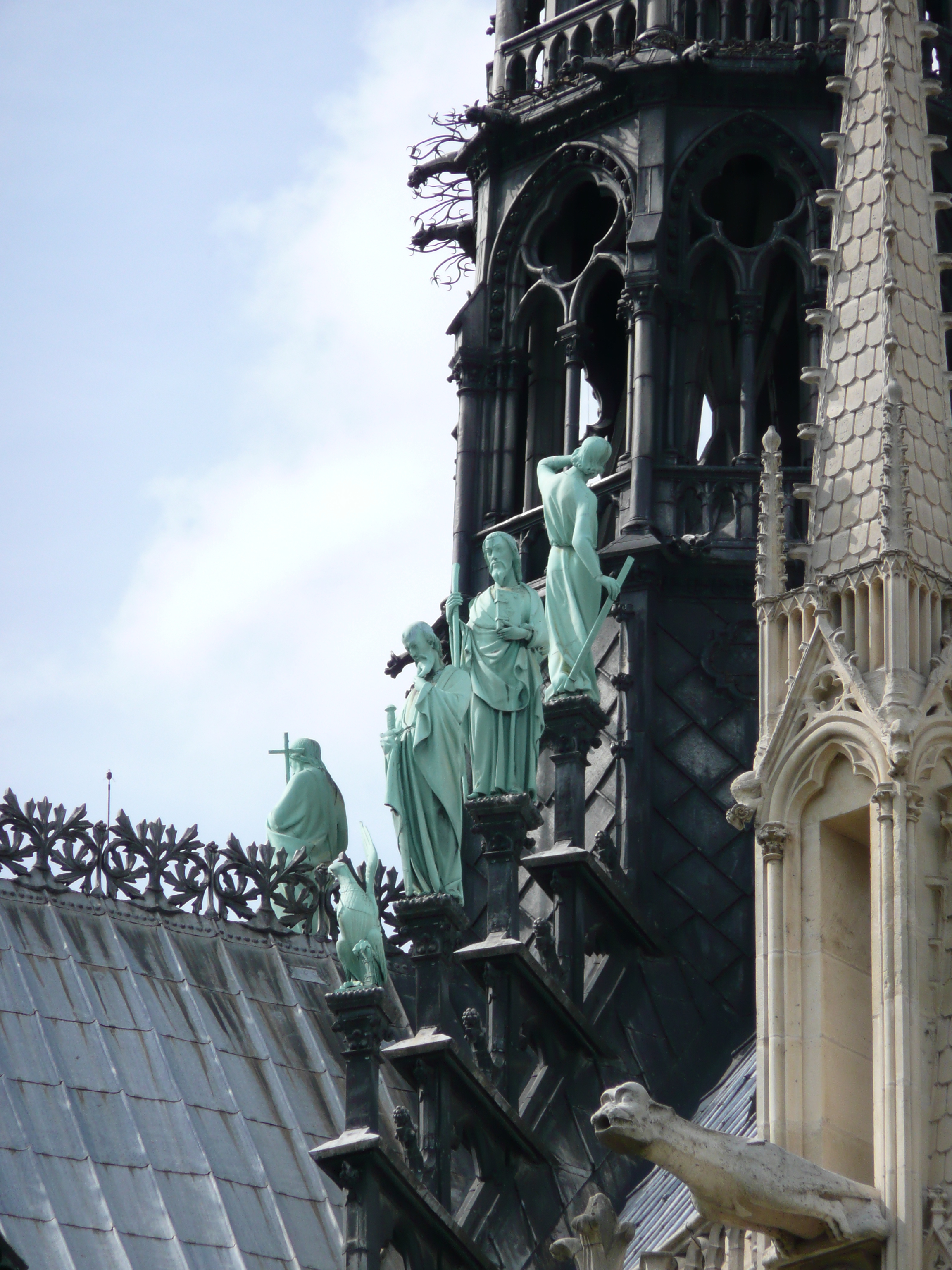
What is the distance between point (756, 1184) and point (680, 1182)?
9.09m

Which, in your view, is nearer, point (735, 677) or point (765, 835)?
point (765, 835)

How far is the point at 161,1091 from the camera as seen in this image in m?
33.3

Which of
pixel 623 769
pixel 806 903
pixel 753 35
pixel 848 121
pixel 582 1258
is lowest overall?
pixel 582 1258

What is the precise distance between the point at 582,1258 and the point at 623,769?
12722 millimetres

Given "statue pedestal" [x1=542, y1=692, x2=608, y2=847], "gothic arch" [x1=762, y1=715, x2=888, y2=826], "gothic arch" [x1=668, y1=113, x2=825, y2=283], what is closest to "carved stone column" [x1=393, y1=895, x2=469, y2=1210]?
"statue pedestal" [x1=542, y1=692, x2=608, y2=847]

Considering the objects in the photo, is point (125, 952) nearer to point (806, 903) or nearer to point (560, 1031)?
Answer: point (560, 1031)

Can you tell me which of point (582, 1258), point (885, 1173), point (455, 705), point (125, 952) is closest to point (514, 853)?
point (455, 705)

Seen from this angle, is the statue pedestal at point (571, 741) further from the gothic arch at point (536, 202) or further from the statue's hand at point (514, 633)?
the gothic arch at point (536, 202)

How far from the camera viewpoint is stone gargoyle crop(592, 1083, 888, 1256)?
68.3 feet

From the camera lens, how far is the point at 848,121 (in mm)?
24828

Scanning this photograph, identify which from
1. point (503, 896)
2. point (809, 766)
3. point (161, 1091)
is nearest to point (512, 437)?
point (503, 896)

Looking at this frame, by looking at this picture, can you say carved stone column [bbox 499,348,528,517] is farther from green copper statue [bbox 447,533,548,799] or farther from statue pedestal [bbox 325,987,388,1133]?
statue pedestal [bbox 325,987,388,1133]

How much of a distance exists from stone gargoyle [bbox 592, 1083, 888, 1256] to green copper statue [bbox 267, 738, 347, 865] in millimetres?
15571

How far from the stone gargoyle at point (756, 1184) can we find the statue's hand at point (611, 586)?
15.0 metres
